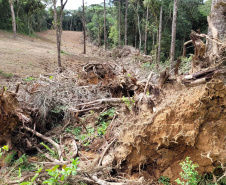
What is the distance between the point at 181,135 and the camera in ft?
7.92

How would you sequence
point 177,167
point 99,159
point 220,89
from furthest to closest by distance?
point 99,159 < point 177,167 < point 220,89

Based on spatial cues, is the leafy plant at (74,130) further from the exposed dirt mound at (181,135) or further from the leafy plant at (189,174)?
the leafy plant at (189,174)

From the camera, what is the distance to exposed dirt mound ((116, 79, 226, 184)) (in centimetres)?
232

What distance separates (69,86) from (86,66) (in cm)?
160

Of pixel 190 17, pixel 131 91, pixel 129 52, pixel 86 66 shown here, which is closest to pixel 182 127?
pixel 131 91

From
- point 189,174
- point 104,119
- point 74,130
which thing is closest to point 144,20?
point 104,119

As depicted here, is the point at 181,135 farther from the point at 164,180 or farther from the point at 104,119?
the point at 104,119

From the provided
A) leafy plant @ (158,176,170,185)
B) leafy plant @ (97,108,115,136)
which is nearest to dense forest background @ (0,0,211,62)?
leafy plant @ (97,108,115,136)

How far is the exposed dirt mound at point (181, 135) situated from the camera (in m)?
2.32

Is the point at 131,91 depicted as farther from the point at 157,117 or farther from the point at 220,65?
the point at 220,65

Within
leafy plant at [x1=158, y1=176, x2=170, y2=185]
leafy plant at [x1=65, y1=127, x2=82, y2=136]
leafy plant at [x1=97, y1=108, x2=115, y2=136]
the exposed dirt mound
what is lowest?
leafy plant at [x1=65, y1=127, x2=82, y2=136]

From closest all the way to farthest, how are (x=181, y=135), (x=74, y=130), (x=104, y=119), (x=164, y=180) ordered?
(x=181, y=135) < (x=164, y=180) < (x=74, y=130) < (x=104, y=119)

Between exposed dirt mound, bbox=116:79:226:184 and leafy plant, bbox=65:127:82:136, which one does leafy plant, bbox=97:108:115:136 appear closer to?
leafy plant, bbox=65:127:82:136

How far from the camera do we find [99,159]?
3.02 m
